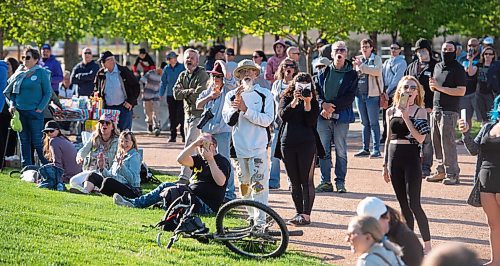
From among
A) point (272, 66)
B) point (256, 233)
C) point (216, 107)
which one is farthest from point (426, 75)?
point (256, 233)

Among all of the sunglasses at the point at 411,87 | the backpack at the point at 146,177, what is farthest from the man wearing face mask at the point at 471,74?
the sunglasses at the point at 411,87

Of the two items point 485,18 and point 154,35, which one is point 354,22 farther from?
point 485,18

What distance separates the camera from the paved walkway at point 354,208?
1096cm

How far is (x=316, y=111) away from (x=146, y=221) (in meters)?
2.28

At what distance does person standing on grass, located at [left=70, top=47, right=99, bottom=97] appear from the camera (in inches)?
816

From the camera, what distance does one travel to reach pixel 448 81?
49.8ft

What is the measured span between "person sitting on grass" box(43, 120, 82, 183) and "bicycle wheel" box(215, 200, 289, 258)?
18.5 feet

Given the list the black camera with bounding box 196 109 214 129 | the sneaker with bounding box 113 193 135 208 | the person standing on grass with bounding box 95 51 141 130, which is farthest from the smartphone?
the person standing on grass with bounding box 95 51 141 130

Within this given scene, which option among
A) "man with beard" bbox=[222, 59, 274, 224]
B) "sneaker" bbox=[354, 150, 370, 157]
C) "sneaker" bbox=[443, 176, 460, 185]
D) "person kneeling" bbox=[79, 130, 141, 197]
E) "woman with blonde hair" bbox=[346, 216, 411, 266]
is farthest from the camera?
"sneaker" bbox=[354, 150, 370, 157]

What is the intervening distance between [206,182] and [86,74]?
945 centimetres

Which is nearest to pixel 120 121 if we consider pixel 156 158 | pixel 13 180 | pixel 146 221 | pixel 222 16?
pixel 156 158

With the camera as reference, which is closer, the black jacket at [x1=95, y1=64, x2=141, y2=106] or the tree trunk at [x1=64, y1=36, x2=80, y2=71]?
the black jacket at [x1=95, y1=64, x2=141, y2=106]

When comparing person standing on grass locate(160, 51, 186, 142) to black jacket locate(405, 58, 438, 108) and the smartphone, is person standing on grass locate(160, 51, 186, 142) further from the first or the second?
the smartphone

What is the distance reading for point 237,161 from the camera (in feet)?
38.3
